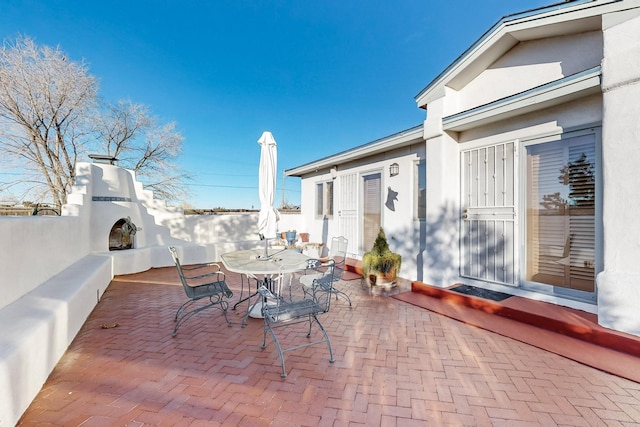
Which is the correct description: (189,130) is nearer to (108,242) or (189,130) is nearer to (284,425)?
(108,242)

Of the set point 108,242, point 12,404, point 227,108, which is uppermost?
point 227,108

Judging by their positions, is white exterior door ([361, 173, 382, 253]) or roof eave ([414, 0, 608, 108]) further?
white exterior door ([361, 173, 382, 253])

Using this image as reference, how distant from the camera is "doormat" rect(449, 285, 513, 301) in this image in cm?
444

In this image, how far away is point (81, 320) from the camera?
383cm

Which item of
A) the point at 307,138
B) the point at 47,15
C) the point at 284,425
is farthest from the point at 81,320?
the point at 307,138

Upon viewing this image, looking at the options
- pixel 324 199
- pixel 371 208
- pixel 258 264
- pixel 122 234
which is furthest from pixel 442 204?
pixel 122 234

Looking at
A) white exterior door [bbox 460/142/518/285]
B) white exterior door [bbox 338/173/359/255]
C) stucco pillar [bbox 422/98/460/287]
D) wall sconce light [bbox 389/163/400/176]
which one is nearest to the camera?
white exterior door [bbox 460/142/518/285]

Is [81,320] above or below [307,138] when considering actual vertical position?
below

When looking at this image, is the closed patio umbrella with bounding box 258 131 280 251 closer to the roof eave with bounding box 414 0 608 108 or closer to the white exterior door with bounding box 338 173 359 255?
the white exterior door with bounding box 338 173 359 255

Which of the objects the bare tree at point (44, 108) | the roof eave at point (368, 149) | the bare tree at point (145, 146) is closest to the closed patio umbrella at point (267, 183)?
the roof eave at point (368, 149)

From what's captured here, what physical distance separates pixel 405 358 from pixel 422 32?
1279 centimetres

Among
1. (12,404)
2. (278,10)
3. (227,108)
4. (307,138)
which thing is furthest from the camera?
(307,138)

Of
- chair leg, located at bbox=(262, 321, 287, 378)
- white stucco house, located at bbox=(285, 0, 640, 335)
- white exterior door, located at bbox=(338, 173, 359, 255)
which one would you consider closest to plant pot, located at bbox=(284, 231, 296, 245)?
white exterior door, located at bbox=(338, 173, 359, 255)

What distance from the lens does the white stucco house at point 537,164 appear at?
127 inches
